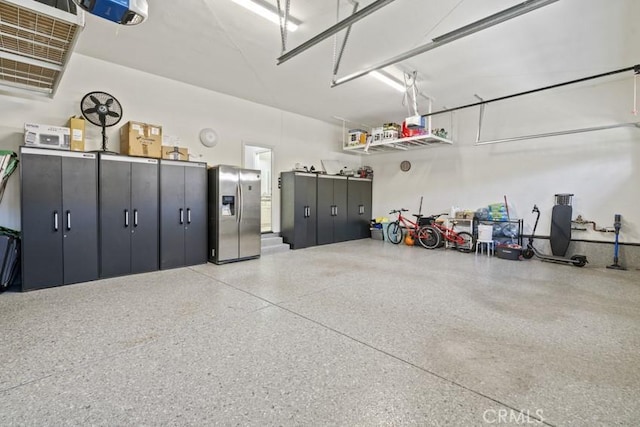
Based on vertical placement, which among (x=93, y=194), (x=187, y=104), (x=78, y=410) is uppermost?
(x=187, y=104)

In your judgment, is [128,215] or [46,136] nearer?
[46,136]

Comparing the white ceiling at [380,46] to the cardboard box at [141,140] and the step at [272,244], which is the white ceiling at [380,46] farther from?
the step at [272,244]

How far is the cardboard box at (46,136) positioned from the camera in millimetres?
3754

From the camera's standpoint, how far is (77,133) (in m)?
4.10

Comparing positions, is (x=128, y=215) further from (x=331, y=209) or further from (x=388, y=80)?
(x=388, y=80)

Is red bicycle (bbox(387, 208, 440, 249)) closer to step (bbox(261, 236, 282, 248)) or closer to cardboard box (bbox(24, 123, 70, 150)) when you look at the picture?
step (bbox(261, 236, 282, 248))

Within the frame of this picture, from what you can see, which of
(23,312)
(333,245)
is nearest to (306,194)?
(333,245)

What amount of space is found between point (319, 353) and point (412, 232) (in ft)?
20.3

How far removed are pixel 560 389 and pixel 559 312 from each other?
68.0 inches

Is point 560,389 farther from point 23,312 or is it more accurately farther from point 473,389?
point 23,312

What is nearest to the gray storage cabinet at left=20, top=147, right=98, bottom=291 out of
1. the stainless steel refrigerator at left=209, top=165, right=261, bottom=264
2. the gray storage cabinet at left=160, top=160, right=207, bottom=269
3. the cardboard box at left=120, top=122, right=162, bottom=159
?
the cardboard box at left=120, top=122, right=162, bottom=159

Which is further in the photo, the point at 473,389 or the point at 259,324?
the point at 259,324

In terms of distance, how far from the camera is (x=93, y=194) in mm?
4199

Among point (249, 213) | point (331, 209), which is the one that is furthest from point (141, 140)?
point (331, 209)
